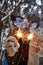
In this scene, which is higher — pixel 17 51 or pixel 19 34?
pixel 19 34

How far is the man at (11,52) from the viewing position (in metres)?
1.45

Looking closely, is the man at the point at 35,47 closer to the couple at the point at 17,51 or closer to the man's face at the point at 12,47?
the couple at the point at 17,51

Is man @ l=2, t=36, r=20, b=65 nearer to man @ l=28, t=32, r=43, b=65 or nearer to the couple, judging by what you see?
the couple

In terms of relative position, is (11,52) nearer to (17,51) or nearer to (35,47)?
(17,51)

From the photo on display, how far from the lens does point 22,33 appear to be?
143 cm

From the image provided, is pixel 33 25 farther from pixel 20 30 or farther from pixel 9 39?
pixel 9 39

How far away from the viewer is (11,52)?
57.3 inches

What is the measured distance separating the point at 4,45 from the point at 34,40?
252mm

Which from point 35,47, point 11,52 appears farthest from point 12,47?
point 35,47

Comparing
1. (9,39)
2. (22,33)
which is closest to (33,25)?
(22,33)

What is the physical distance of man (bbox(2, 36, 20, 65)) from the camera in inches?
56.9

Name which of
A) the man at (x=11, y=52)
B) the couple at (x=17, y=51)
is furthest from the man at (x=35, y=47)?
the man at (x=11, y=52)

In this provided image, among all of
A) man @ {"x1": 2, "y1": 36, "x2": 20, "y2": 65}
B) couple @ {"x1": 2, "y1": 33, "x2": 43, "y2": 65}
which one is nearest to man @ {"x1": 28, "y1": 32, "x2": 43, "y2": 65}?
couple @ {"x1": 2, "y1": 33, "x2": 43, "y2": 65}

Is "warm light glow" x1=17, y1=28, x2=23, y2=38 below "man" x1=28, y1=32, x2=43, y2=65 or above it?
above
